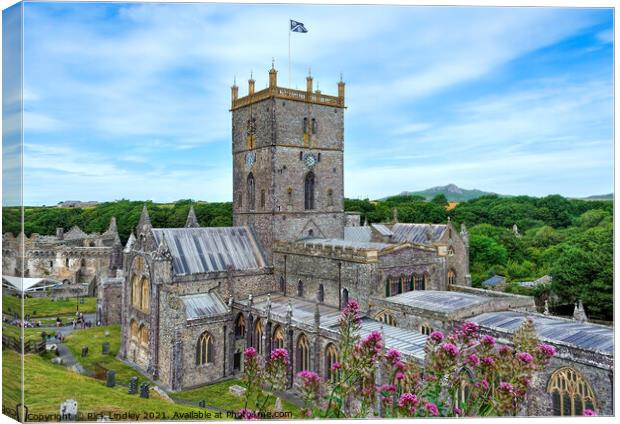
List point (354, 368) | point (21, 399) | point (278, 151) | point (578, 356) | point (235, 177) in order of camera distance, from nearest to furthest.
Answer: point (354, 368) → point (21, 399) → point (578, 356) → point (278, 151) → point (235, 177)

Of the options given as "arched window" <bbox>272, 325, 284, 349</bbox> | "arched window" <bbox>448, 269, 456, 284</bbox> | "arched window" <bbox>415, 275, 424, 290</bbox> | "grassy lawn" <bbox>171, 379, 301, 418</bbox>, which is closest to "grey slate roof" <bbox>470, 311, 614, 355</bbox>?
"arched window" <bbox>415, 275, 424, 290</bbox>

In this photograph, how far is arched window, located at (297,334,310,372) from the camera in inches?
1005

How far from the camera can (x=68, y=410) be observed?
15.3 m

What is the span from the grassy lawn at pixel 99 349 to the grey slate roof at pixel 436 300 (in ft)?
51.4

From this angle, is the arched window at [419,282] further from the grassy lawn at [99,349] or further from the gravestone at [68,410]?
the gravestone at [68,410]

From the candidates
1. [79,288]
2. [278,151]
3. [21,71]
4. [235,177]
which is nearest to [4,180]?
[21,71]

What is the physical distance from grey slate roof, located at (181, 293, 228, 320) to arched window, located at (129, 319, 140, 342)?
17.0 feet

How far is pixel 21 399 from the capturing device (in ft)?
48.8

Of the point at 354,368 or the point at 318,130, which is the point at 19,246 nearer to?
the point at 354,368

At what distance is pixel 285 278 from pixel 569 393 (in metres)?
18.7

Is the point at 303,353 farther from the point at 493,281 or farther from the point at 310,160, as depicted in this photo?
the point at 493,281

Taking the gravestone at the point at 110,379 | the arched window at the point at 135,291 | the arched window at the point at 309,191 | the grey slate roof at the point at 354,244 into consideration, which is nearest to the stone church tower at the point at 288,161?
the arched window at the point at 309,191

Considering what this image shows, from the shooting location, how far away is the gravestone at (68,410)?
49.6 feet

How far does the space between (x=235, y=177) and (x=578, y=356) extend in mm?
25635
